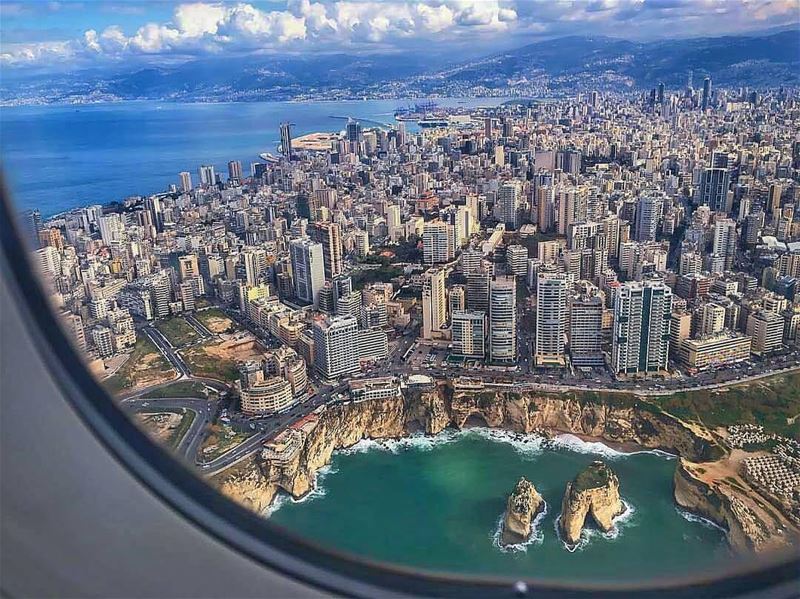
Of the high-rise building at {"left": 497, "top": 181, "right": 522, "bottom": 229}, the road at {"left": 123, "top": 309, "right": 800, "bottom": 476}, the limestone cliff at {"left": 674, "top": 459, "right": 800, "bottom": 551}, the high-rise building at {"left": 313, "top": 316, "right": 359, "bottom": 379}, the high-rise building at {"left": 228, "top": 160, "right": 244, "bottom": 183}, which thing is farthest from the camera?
the high-rise building at {"left": 228, "top": 160, "right": 244, "bottom": 183}

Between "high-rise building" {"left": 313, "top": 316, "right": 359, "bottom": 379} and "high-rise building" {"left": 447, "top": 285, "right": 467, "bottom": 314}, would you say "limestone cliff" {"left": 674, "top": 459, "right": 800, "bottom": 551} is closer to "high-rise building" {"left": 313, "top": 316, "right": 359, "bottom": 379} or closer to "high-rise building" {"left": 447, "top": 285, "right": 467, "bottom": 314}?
"high-rise building" {"left": 313, "top": 316, "right": 359, "bottom": 379}

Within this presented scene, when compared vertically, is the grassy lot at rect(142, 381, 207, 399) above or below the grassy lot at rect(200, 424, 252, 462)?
above

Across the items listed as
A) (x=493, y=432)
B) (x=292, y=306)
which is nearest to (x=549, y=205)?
(x=292, y=306)

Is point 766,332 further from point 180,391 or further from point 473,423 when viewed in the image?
point 180,391

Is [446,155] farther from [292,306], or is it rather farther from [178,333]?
[178,333]

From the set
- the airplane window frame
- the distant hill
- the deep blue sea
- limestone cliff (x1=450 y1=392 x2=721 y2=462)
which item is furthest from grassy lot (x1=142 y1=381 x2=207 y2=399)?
the distant hill

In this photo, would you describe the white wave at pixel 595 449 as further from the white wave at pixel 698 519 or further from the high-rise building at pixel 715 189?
the high-rise building at pixel 715 189
